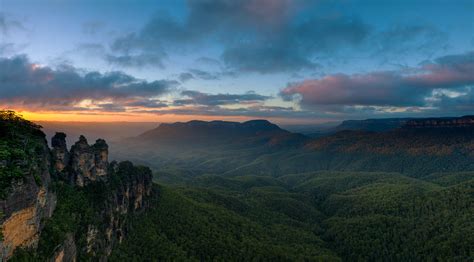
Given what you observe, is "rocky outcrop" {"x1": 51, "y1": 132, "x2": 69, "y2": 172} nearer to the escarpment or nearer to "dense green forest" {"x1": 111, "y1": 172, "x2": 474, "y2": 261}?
the escarpment

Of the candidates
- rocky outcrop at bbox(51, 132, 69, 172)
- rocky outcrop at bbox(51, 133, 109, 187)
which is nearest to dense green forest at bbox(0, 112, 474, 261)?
rocky outcrop at bbox(51, 133, 109, 187)

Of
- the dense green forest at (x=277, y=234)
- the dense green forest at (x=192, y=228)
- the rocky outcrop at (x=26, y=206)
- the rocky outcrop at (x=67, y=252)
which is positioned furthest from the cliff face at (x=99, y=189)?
the rocky outcrop at (x=26, y=206)

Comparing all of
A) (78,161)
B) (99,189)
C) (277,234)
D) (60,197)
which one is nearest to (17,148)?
(60,197)

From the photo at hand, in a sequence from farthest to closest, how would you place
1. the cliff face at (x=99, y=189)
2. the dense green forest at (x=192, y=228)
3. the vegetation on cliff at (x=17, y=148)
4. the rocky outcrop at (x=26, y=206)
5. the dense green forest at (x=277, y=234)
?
the dense green forest at (x=277, y=234), the cliff face at (x=99, y=189), the dense green forest at (x=192, y=228), the vegetation on cliff at (x=17, y=148), the rocky outcrop at (x=26, y=206)

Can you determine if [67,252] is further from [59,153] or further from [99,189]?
[59,153]

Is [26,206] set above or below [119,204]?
above

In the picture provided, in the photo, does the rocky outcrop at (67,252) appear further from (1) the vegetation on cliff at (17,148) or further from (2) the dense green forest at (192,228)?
(1) the vegetation on cliff at (17,148)

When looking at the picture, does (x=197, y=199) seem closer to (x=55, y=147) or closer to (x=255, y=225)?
(x=255, y=225)

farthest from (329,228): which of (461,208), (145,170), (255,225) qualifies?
(145,170)
